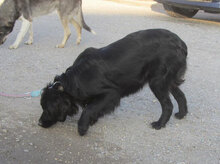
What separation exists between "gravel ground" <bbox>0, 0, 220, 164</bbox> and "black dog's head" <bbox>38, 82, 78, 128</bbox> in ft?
0.42

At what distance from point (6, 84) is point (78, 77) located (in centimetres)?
173

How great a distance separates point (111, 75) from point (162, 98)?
2.29 ft

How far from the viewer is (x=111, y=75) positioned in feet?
11.2

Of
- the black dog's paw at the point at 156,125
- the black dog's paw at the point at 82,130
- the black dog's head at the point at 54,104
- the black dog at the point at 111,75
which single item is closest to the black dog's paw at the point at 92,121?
the black dog at the point at 111,75

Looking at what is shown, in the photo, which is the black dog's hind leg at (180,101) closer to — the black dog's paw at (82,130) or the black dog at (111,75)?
the black dog at (111,75)

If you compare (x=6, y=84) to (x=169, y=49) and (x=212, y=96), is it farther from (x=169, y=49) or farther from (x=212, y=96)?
(x=212, y=96)

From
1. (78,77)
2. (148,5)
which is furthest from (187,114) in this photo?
(148,5)

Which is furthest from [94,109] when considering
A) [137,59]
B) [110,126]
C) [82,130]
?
[137,59]

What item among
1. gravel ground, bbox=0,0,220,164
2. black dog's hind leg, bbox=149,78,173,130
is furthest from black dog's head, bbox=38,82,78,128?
black dog's hind leg, bbox=149,78,173,130

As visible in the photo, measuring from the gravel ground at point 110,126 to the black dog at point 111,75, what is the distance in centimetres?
24

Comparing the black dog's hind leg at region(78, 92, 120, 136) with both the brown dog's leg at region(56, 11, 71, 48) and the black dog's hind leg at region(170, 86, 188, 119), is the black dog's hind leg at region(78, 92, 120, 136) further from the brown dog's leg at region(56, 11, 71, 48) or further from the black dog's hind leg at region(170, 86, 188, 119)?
the brown dog's leg at region(56, 11, 71, 48)

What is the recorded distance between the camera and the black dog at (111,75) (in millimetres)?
3396

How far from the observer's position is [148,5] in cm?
1254

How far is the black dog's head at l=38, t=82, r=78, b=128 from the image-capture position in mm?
3432
